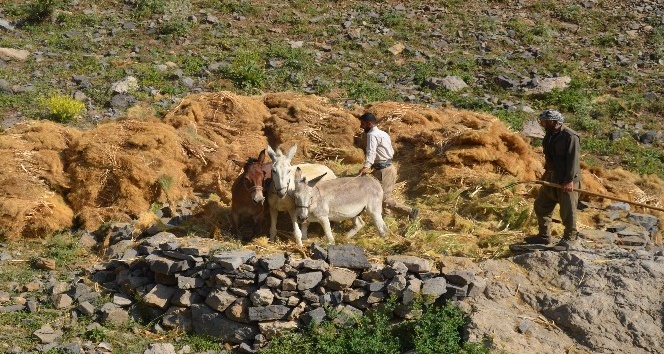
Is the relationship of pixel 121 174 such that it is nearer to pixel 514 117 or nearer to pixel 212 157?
pixel 212 157

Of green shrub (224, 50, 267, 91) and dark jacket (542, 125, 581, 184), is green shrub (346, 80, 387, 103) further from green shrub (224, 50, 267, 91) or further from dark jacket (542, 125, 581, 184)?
dark jacket (542, 125, 581, 184)

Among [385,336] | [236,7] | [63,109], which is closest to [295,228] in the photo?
[385,336]

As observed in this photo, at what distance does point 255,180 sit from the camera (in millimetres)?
11477

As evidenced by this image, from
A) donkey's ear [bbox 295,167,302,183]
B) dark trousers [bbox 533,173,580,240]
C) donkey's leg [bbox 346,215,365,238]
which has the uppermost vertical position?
dark trousers [bbox 533,173,580,240]

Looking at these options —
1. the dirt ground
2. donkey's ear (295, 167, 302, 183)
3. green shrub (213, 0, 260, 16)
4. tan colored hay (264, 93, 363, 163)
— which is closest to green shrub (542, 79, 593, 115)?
the dirt ground

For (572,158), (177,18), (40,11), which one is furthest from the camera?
(177,18)

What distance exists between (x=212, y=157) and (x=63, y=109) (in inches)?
161

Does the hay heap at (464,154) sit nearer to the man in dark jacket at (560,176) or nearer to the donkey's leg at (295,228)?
the man in dark jacket at (560,176)

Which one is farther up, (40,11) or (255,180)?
(255,180)

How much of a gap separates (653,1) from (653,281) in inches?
691

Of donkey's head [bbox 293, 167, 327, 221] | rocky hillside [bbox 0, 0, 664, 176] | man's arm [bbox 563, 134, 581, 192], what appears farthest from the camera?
rocky hillside [bbox 0, 0, 664, 176]

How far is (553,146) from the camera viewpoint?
10555mm

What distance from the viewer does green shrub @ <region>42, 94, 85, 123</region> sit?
15797 millimetres

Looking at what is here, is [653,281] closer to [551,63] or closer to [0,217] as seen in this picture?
[0,217]
